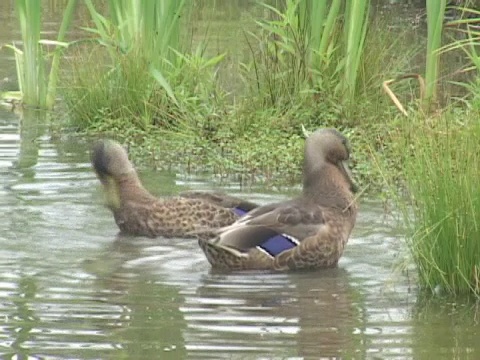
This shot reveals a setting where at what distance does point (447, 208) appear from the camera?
6914mm

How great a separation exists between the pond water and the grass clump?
0.14 meters

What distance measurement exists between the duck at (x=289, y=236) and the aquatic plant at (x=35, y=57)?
4.48 meters

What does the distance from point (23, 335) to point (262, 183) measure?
12.9 feet

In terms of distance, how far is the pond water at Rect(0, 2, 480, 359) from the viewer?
6199mm

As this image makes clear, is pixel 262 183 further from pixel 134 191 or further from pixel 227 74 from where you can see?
pixel 227 74

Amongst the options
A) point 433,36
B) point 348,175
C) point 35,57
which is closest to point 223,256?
point 348,175

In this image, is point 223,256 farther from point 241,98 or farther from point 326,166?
→ point 241,98

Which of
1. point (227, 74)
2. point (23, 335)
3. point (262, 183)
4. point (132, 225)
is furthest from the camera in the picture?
point (227, 74)

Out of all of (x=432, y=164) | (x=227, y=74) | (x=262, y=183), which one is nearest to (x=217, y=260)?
(x=432, y=164)

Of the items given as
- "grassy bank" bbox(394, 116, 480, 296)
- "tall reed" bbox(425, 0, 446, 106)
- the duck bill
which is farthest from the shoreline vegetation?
"grassy bank" bbox(394, 116, 480, 296)

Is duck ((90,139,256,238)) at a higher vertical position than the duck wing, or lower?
lower

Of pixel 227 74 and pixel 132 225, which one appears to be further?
pixel 227 74

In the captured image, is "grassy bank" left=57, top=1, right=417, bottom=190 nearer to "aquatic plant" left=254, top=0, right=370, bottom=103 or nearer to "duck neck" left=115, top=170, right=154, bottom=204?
"aquatic plant" left=254, top=0, right=370, bottom=103

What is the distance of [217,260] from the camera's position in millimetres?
7758
